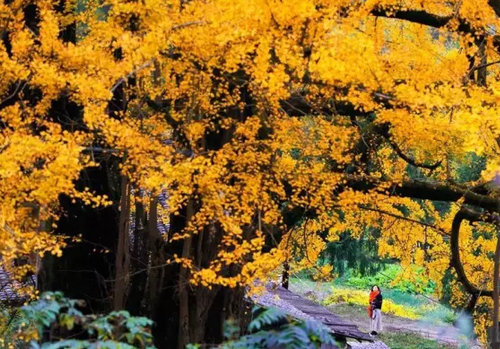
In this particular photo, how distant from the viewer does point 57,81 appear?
22.3 ft

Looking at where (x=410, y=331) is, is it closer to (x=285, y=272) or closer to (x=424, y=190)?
(x=285, y=272)

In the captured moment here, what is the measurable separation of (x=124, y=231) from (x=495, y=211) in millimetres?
4775

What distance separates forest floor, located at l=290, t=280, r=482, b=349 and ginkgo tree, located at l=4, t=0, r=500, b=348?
350 inches

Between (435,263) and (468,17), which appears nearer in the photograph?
(468,17)

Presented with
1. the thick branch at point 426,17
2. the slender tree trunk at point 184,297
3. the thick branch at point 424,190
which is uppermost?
the thick branch at point 426,17

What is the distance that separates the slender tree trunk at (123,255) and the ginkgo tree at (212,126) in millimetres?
21

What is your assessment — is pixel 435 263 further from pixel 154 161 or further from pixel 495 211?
pixel 154 161

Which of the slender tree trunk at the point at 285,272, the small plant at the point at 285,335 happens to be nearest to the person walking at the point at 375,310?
the slender tree trunk at the point at 285,272

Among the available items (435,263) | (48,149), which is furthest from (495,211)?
(48,149)

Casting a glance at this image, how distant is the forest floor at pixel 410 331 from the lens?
17438 mm

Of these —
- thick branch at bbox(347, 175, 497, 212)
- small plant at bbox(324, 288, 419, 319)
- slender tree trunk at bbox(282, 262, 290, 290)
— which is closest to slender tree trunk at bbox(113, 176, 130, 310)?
thick branch at bbox(347, 175, 497, 212)

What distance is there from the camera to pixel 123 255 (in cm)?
858

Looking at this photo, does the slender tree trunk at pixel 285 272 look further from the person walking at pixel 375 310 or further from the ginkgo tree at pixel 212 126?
the ginkgo tree at pixel 212 126

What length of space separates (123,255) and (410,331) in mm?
12905
